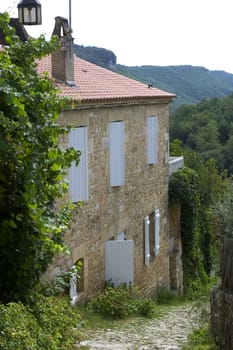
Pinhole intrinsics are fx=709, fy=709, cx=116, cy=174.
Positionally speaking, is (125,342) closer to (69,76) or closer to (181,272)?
(69,76)

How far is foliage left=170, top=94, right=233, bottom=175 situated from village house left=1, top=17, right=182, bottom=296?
35.9 meters

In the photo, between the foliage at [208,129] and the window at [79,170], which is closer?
the window at [79,170]

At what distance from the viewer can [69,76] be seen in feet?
47.4

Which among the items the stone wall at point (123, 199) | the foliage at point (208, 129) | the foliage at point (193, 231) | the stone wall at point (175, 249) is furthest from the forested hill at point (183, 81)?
the stone wall at point (123, 199)

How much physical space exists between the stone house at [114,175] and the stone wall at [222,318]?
3711 millimetres

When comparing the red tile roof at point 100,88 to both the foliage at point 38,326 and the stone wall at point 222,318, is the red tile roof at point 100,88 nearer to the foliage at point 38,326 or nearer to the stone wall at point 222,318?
the stone wall at point 222,318

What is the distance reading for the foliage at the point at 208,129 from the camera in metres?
56.2

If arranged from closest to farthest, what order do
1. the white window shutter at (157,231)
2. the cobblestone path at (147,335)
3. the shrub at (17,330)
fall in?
1. the shrub at (17,330)
2. the cobblestone path at (147,335)
3. the white window shutter at (157,231)

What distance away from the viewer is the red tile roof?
1382 centimetres

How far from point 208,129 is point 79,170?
4501 centimetres

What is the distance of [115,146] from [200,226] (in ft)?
34.2

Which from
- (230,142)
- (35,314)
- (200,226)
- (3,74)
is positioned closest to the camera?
(3,74)

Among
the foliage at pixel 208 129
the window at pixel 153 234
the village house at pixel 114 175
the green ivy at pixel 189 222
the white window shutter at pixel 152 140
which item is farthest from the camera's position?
the foliage at pixel 208 129

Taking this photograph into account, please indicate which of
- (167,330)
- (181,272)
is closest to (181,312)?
(167,330)
